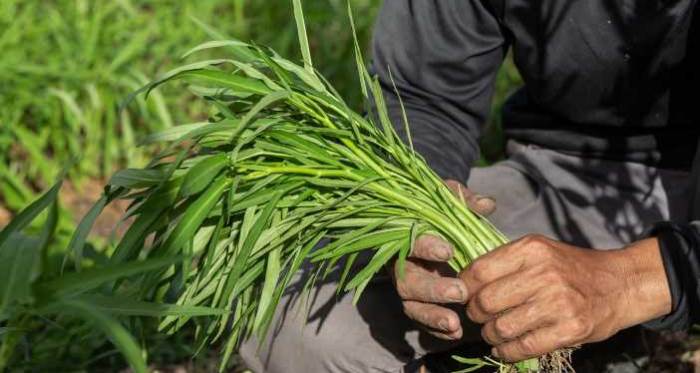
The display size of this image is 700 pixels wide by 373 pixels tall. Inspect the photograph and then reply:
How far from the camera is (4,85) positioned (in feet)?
12.2

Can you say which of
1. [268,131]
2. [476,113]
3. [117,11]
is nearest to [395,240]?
[268,131]

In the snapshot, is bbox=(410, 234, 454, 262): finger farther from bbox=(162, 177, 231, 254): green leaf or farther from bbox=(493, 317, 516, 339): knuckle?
bbox=(162, 177, 231, 254): green leaf

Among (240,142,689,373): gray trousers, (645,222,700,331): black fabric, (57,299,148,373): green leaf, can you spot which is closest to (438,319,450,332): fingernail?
(240,142,689,373): gray trousers

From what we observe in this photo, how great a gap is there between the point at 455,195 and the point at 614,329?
13.9 inches

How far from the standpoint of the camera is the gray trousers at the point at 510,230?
230 cm

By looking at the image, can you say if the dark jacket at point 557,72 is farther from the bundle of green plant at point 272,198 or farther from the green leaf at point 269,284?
the green leaf at point 269,284

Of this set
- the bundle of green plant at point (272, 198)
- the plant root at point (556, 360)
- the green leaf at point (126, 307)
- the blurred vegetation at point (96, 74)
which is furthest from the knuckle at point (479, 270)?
the blurred vegetation at point (96, 74)

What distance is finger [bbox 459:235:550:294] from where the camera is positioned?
1959mm

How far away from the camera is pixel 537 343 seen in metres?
1.96

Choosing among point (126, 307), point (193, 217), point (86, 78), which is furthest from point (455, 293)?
point (86, 78)

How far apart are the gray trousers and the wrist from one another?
0.37 feet

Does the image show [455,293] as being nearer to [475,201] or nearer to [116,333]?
[475,201]

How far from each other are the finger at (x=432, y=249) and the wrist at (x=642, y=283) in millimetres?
273

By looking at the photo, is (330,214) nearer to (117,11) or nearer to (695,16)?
(695,16)
